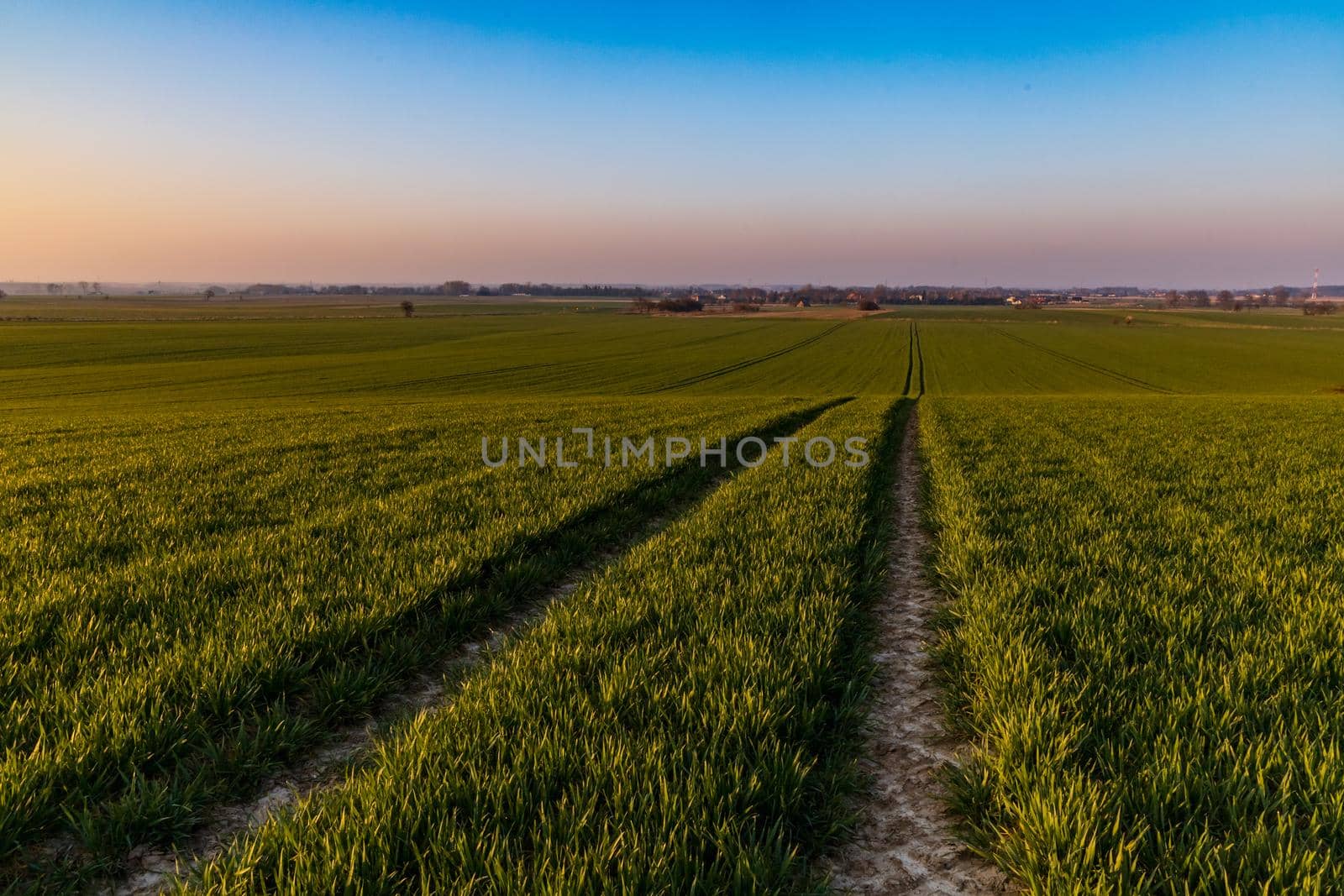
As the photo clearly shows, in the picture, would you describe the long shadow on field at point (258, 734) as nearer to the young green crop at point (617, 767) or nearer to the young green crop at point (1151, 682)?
the young green crop at point (617, 767)

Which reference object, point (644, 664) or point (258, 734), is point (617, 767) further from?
point (258, 734)

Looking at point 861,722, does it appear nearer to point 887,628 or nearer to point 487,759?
point 887,628

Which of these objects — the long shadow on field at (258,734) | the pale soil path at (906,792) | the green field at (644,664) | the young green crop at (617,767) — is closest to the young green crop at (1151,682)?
the green field at (644,664)

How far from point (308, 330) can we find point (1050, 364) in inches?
4089

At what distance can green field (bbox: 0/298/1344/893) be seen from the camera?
2.81 metres

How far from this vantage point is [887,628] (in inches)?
222

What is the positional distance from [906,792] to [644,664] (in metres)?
1.78

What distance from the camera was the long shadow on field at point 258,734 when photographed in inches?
119

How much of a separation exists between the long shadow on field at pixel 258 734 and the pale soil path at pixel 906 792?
3247 millimetres

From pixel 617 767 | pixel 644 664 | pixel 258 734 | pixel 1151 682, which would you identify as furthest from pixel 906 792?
pixel 258 734

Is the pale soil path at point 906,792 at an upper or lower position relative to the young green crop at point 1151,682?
lower

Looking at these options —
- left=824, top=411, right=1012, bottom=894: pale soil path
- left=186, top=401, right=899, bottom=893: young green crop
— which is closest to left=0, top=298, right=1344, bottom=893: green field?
left=186, top=401, right=899, bottom=893: young green crop

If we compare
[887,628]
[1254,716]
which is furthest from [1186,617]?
[887,628]

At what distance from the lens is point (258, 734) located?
147 inches
